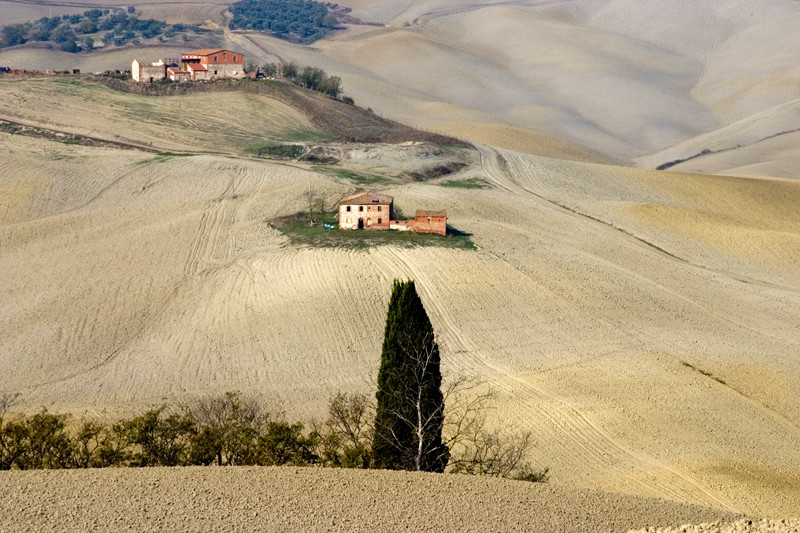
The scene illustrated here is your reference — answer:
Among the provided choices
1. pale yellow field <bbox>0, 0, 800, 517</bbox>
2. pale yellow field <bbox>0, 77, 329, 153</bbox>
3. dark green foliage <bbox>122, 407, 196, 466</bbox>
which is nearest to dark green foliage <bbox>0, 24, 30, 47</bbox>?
pale yellow field <bbox>0, 77, 329, 153</bbox>

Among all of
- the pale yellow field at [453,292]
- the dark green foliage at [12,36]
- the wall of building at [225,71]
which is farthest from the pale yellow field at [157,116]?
the dark green foliage at [12,36]

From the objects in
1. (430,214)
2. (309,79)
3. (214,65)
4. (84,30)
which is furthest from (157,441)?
(84,30)

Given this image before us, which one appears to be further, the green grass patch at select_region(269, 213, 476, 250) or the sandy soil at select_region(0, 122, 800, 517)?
the green grass patch at select_region(269, 213, 476, 250)

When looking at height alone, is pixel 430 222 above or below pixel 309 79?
below

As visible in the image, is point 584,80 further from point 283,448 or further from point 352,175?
point 283,448

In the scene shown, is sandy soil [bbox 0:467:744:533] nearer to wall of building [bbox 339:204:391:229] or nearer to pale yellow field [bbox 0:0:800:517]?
pale yellow field [bbox 0:0:800:517]

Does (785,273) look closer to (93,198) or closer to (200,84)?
(93,198)
